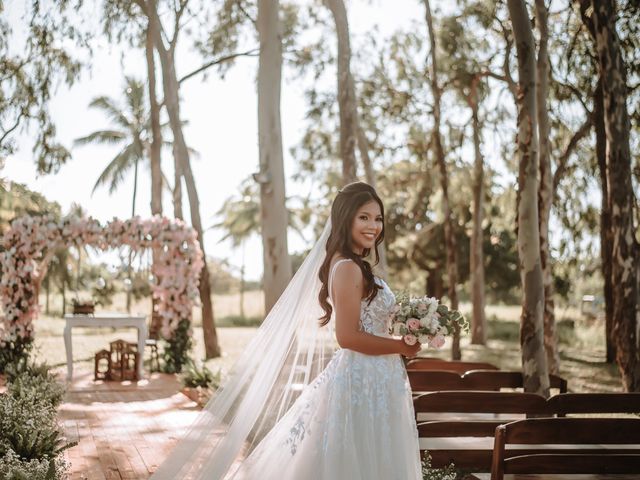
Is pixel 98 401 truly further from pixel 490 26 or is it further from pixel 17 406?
pixel 490 26

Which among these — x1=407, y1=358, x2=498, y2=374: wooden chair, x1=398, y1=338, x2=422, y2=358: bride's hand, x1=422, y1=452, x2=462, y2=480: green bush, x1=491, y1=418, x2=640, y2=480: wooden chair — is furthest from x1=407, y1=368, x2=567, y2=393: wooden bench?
x1=398, y1=338, x2=422, y2=358: bride's hand

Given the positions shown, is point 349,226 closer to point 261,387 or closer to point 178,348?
point 261,387

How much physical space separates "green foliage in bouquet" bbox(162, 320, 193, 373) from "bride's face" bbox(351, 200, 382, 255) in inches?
498

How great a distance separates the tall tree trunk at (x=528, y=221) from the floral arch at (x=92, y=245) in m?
8.71

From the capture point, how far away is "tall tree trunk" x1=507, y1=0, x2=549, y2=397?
864cm

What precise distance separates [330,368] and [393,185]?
82.7 ft

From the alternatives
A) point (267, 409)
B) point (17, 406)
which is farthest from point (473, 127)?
point (267, 409)

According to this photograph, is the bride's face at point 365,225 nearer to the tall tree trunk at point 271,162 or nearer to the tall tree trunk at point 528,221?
the tall tree trunk at point 528,221

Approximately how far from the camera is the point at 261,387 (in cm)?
497

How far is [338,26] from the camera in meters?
15.2

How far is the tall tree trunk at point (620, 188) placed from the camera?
10250 millimetres

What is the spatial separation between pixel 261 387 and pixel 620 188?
6802 millimetres

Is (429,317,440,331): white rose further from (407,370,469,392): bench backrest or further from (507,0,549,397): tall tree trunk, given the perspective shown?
(507,0,549,397): tall tree trunk

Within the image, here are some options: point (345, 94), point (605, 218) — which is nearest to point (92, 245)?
point (345, 94)
